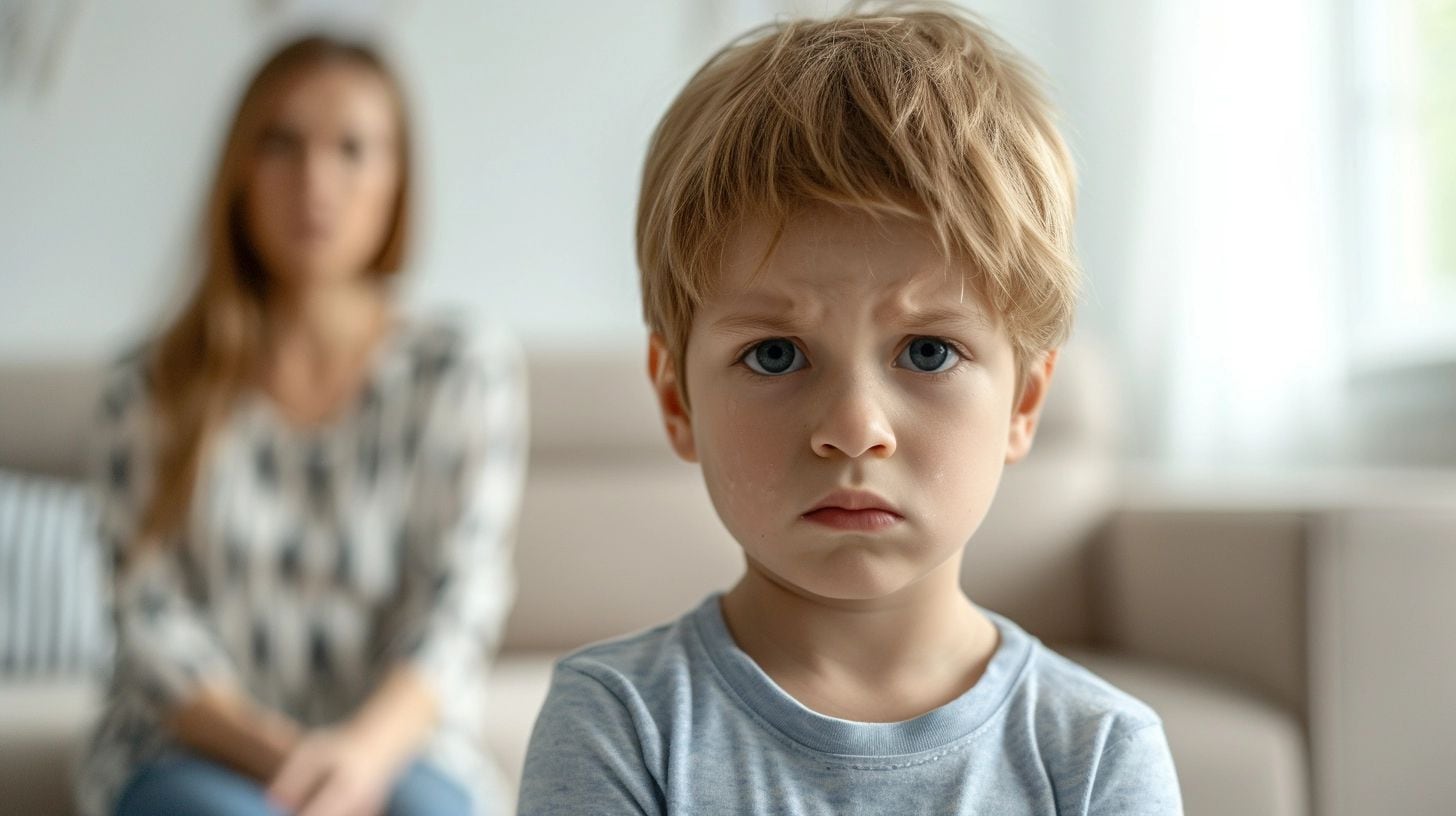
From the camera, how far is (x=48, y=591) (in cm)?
193

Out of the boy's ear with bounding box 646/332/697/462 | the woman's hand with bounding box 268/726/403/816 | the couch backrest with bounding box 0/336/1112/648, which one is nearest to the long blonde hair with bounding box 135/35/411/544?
the woman's hand with bounding box 268/726/403/816

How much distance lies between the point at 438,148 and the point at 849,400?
2224mm

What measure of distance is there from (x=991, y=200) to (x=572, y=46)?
224 centimetres

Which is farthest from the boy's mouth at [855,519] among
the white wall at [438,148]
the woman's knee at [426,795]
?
the white wall at [438,148]

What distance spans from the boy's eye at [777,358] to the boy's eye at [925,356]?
0.04 metres

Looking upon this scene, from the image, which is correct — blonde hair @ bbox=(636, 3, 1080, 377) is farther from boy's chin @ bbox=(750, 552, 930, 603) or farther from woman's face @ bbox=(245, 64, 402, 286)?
woman's face @ bbox=(245, 64, 402, 286)

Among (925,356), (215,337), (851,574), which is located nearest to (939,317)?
(925,356)

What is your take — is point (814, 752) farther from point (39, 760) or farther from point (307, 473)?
point (39, 760)

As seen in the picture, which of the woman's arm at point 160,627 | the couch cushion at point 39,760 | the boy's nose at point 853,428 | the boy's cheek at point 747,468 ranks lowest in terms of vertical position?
the couch cushion at point 39,760

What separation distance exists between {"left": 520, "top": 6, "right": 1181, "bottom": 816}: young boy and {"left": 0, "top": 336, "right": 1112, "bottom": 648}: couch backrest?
4.60 feet

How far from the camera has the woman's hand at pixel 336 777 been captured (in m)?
1.19

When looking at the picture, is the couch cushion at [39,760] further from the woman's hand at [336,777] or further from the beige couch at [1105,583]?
the woman's hand at [336,777]

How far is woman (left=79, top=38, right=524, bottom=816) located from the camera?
1.35 metres

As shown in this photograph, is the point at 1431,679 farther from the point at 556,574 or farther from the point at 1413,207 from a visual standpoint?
the point at 1413,207
